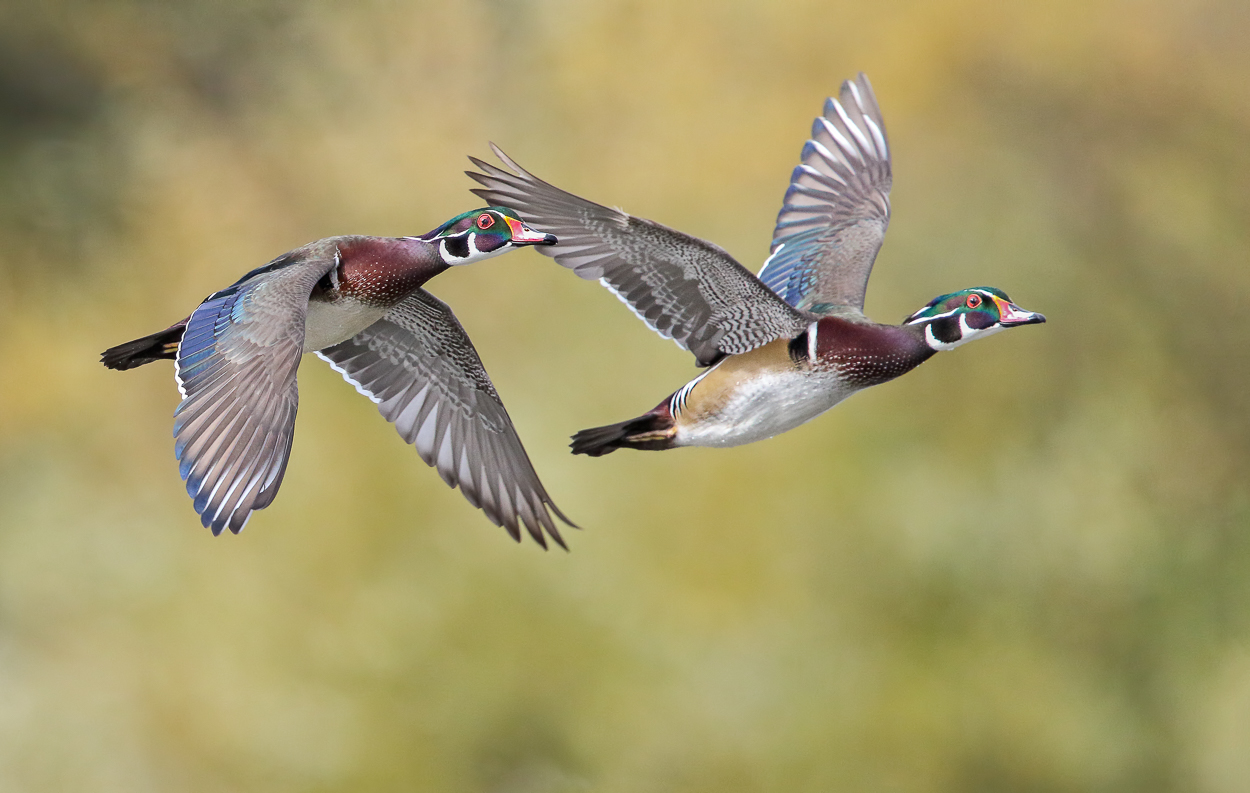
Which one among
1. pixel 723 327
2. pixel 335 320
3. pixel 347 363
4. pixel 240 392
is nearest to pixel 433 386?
pixel 347 363

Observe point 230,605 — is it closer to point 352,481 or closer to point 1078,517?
point 352,481

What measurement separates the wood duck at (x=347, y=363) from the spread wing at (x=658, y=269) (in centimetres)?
13

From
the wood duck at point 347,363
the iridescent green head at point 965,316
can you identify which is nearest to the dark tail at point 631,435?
the wood duck at point 347,363

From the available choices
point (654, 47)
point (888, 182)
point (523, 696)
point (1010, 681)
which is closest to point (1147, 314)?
point (1010, 681)

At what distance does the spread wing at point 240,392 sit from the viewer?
341 cm

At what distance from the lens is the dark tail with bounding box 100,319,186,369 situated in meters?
4.18

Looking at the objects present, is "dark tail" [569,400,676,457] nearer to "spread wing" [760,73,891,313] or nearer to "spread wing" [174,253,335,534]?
"spread wing" [760,73,891,313]

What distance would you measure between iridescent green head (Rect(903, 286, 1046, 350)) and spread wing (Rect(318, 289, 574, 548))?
121cm

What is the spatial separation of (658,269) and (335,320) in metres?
0.85

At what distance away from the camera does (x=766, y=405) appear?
4242 mm

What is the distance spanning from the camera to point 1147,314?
13.9 m

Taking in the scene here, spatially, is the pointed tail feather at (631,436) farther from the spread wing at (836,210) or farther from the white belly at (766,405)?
the spread wing at (836,210)

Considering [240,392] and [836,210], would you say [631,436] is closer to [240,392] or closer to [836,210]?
[240,392]

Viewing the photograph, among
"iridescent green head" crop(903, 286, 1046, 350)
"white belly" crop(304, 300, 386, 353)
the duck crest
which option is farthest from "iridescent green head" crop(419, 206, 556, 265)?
"iridescent green head" crop(903, 286, 1046, 350)
